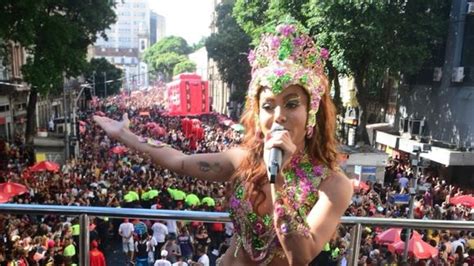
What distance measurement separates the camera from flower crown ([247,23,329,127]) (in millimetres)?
1894

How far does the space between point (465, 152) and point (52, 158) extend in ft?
56.2

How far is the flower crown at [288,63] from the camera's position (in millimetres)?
1894

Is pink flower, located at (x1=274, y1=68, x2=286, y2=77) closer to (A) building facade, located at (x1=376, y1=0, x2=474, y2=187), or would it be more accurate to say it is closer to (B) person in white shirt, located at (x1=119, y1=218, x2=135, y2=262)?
(B) person in white shirt, located at (x1=119, y1=218, x2=135, y2=262)

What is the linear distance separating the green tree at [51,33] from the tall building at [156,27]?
514 ft

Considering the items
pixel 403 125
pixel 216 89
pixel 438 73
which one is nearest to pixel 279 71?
pixel 438 73

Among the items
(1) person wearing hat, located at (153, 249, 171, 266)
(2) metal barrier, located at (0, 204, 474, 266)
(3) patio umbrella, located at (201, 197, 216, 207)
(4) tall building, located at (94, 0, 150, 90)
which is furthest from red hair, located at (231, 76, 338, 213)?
(4) tall building, located at (94, 0, 150, 90)

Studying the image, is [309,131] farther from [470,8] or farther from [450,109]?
[450,109]

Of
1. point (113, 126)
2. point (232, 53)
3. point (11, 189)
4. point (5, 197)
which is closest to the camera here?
point (113, 126)

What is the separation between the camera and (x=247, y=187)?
78.7 inches

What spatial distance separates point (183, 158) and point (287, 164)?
629mm

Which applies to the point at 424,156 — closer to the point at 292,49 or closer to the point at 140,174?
the point at 140,174

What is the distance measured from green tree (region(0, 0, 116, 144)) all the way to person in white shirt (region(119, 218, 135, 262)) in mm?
14441

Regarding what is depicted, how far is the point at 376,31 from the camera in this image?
20.2 meters

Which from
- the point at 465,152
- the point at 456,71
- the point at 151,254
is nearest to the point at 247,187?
the point at 151,254
